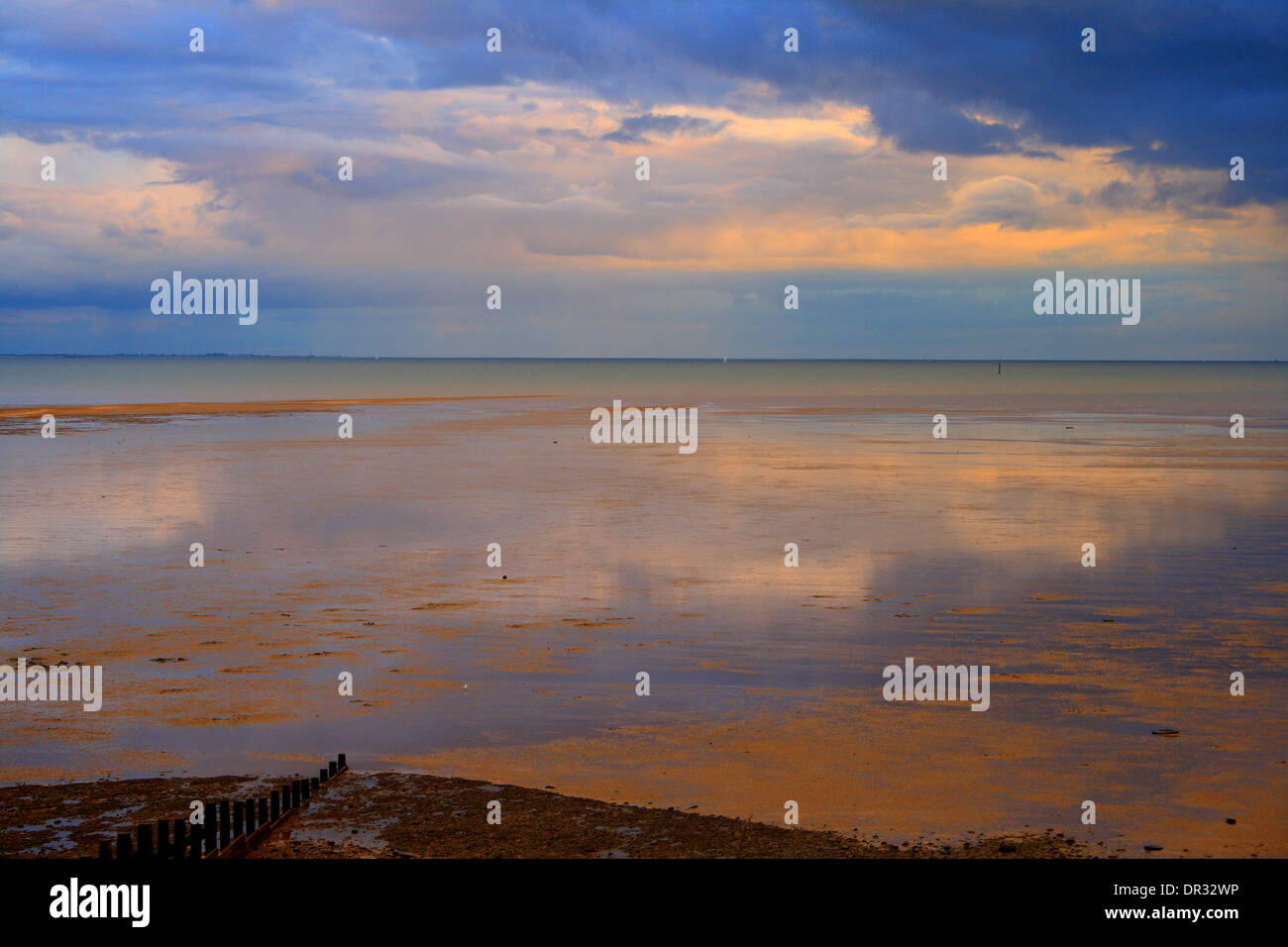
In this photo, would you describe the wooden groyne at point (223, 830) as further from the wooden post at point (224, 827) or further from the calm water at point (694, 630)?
the calm water at point (694, 630)

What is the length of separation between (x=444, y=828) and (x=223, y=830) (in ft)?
6.09

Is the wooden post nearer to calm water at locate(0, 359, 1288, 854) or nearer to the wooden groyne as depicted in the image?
the wooden groyne

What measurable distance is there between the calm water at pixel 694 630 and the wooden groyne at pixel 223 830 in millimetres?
1614

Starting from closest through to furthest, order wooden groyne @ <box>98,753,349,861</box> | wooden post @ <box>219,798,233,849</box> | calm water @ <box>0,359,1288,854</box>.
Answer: wooden groyne @ <box>98,753,349,861</box> → wooden post @ <box>219,798,233,849</box> → calm water @ <box>0,359,1288,854</box>

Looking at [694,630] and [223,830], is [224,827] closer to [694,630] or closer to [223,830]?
[223,830]

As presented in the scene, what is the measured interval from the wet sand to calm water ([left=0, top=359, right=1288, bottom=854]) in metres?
0.58

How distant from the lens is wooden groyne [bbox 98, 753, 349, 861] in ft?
26.8

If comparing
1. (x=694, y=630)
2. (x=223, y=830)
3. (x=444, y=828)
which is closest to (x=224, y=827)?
(x=223, y=830)

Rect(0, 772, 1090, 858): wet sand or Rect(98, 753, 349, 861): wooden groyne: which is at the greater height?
Rect(98, 753, 349, 861): wooden groyne

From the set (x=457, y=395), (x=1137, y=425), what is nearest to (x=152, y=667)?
(x=1137, y=425)

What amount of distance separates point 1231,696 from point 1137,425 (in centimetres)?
5375

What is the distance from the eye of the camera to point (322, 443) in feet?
168

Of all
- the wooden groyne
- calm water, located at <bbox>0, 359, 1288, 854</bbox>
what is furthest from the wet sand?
calm water, located at <bbox>0, 359, 1288, 854</bbox>

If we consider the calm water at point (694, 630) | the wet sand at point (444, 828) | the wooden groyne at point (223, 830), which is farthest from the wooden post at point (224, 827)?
the calm water at point (694, 630)
